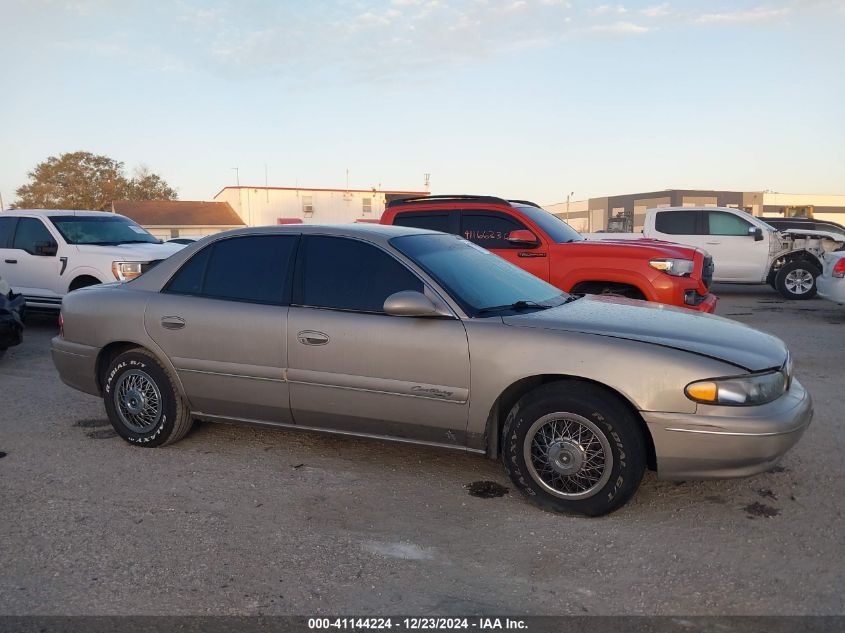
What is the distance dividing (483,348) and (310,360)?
3.70 feet

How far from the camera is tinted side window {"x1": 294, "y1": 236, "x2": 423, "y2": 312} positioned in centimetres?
427

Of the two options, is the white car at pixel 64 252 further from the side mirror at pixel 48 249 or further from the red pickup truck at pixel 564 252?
the red pickup truck at pixel 564 252

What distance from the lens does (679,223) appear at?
14.8m

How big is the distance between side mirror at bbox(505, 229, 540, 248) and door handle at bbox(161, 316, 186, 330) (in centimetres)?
Result: 428

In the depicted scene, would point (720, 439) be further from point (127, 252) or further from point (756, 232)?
point (756, 232)

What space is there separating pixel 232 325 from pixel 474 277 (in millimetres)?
1617

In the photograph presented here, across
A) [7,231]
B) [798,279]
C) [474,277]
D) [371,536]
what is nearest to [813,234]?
[798,279]

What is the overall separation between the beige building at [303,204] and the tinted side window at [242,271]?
165 ft

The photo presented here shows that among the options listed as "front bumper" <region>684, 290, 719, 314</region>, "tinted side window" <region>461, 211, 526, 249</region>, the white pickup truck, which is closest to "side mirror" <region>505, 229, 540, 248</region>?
"tinted side window" <region>461, 211, 526, 249</region>

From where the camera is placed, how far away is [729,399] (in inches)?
139

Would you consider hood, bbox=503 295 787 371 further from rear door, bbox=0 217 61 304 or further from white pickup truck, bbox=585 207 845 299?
white pickup truck, bbox=585 207 845 299

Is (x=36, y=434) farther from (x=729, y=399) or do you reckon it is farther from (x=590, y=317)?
(x=729, y=399)

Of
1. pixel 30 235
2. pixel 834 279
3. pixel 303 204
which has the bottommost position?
pixel 834 279

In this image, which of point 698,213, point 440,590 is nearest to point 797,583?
point 440,590
